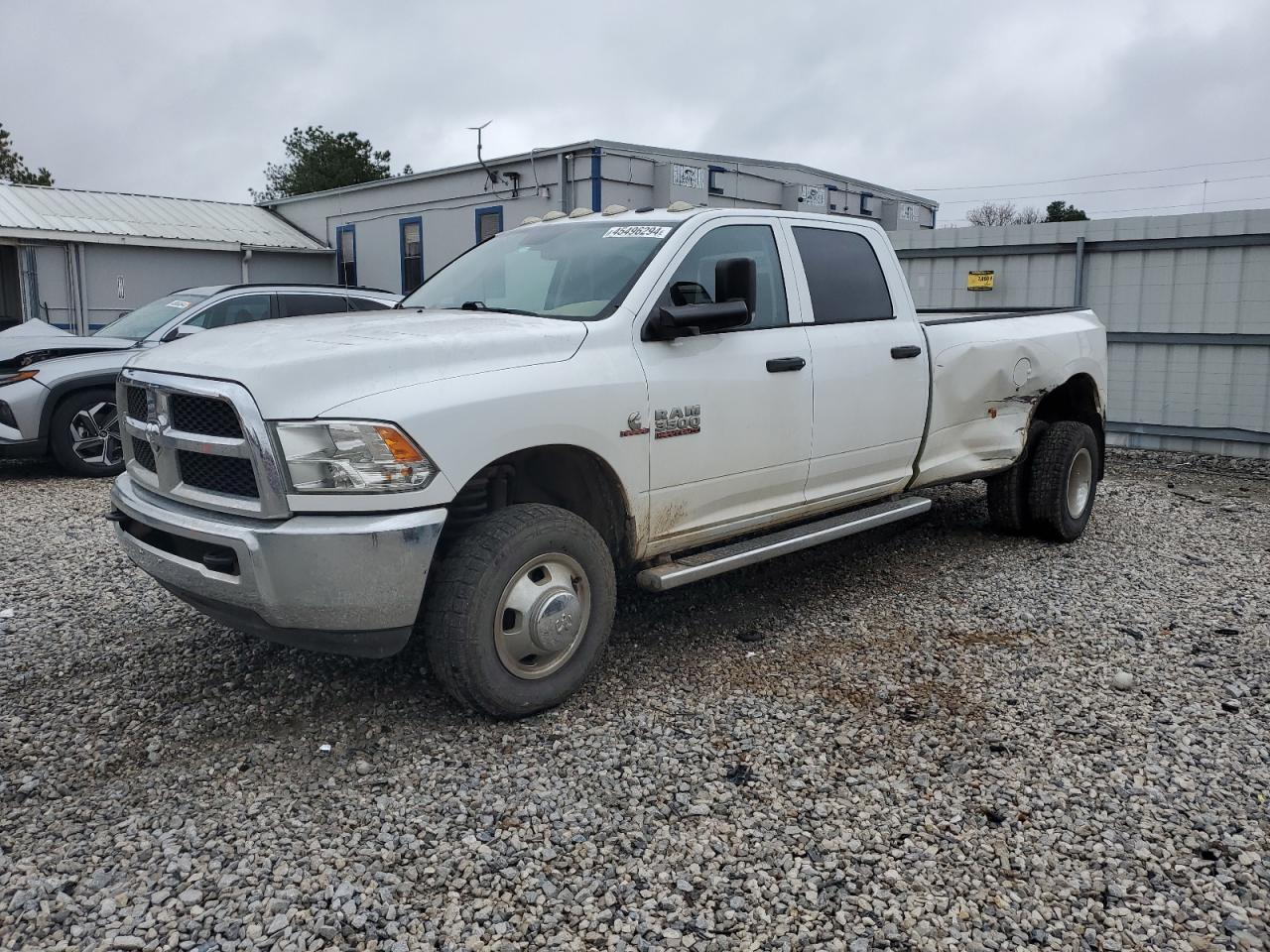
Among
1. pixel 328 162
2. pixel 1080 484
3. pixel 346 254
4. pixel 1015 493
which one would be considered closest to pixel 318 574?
pixel 1015 493

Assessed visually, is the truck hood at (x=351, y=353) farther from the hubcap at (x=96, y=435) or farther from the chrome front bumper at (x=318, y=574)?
the hubcap at (x=96, y=435)

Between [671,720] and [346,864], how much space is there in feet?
4.59

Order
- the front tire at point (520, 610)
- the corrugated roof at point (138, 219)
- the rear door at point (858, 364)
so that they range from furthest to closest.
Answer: the corrugated roof at point (138, 219) → the rear door at point (858, 364) → the front tire at point (520, 610)

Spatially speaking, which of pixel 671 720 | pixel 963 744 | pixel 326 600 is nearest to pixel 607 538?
pixel 671 720

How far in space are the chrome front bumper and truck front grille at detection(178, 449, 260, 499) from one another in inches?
3.9

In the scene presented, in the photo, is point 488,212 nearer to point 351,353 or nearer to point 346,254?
point 346,254

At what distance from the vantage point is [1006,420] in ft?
20.4

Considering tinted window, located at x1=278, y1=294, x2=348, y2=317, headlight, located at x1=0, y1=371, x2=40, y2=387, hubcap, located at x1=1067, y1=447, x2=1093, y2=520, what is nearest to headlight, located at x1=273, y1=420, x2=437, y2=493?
hubcap, located at x1=1067, y1=447, x2=1093, y2=520

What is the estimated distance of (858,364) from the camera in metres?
5.11

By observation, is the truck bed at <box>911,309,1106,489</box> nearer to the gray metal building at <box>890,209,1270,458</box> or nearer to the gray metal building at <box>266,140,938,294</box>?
the gray metal building at <box>890,209,1270,458</box>

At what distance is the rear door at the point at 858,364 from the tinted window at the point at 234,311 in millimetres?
6254

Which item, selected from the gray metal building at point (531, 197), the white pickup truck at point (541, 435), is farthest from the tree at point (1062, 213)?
the white pickup truck at point (541, 435)

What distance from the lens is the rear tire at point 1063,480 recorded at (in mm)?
6609

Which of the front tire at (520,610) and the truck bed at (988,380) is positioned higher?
the truck bed at (988,380)
